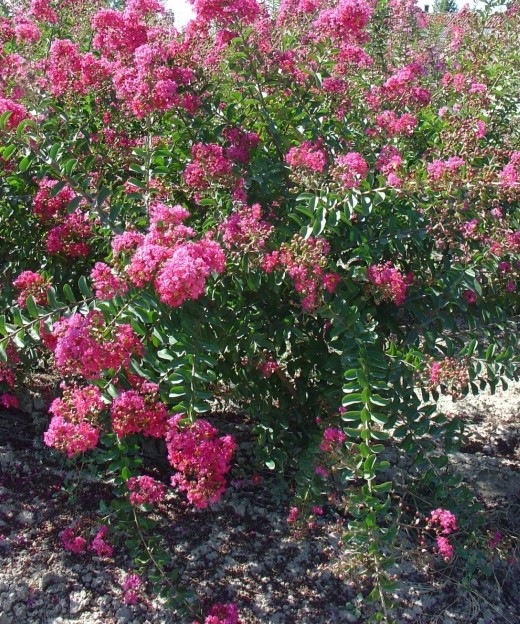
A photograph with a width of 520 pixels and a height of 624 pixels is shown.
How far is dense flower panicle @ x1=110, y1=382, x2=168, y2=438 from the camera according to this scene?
212 centimetres

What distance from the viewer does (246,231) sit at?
2.21 m

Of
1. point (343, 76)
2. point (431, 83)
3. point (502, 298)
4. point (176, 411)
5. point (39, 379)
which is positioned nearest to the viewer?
point (176, 411)

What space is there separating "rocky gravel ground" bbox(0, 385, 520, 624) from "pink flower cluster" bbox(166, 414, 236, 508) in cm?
55

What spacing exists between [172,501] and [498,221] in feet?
5.68

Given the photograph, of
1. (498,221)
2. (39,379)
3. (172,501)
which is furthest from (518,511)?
(39,379)

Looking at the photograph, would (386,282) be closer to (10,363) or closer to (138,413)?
(138,413)

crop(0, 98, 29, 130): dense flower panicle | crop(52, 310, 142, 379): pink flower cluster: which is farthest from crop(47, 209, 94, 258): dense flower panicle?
crop(52, 310, 142, 379): pink flower cluster

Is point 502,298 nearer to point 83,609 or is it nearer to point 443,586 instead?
point 443,586

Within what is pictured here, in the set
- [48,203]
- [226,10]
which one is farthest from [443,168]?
[48,203]

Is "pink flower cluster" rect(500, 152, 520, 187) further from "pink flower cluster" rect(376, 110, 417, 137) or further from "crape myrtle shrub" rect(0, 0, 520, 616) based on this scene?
"pink flower cluster" rect(376, 110, 417, 137)

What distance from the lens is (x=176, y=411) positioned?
2172 mm

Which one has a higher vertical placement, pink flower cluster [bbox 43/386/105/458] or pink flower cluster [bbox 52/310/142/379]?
pink flower cluster [bbox 52/310/142/379]

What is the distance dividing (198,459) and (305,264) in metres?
0.68

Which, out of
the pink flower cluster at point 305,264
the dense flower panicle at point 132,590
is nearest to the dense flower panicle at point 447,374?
the pink flower cluster at point 305,264
